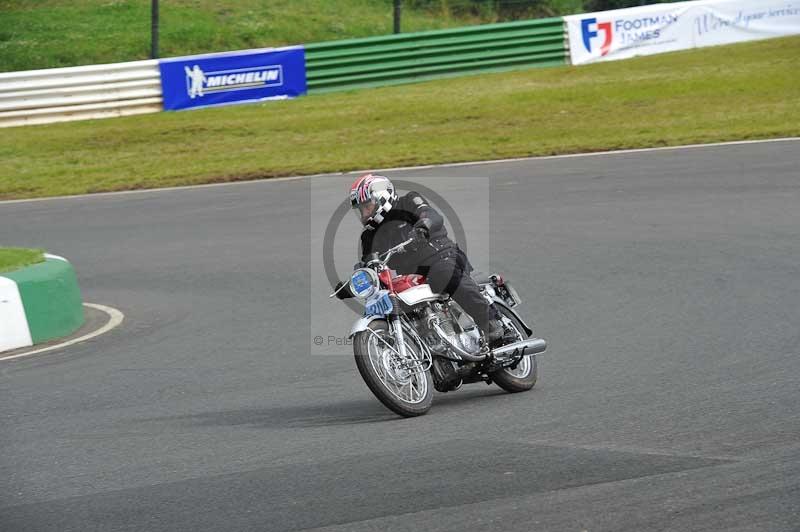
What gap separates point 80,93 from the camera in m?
26.7

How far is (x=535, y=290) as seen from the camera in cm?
1152

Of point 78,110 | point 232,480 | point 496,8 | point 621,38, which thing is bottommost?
point 232,480

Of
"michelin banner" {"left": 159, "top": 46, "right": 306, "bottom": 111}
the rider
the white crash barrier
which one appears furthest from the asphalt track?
"michelin banner" {"left": 159, "top": 46, "right": 306, "bottom": 111}

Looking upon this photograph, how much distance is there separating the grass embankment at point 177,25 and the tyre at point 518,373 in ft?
96.4

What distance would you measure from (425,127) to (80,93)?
27.3 ft

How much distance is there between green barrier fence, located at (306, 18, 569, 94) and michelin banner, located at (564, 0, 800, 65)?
0.72 meters

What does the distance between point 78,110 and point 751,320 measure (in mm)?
20216

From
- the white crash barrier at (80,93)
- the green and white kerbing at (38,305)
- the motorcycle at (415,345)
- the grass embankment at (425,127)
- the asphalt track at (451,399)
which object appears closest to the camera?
the asphalt track at (451,399)

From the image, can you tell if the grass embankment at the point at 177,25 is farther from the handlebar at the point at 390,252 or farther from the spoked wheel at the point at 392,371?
the spoked wheel at the point at 392,371

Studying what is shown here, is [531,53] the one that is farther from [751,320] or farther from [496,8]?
[751,320]

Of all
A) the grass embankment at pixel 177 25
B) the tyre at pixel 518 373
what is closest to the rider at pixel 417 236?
the tyre at pixel 518 373

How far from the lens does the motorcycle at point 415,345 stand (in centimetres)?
721

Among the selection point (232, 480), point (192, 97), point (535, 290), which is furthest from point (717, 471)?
point (192, 97)

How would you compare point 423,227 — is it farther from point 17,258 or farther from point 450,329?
point 17,258
